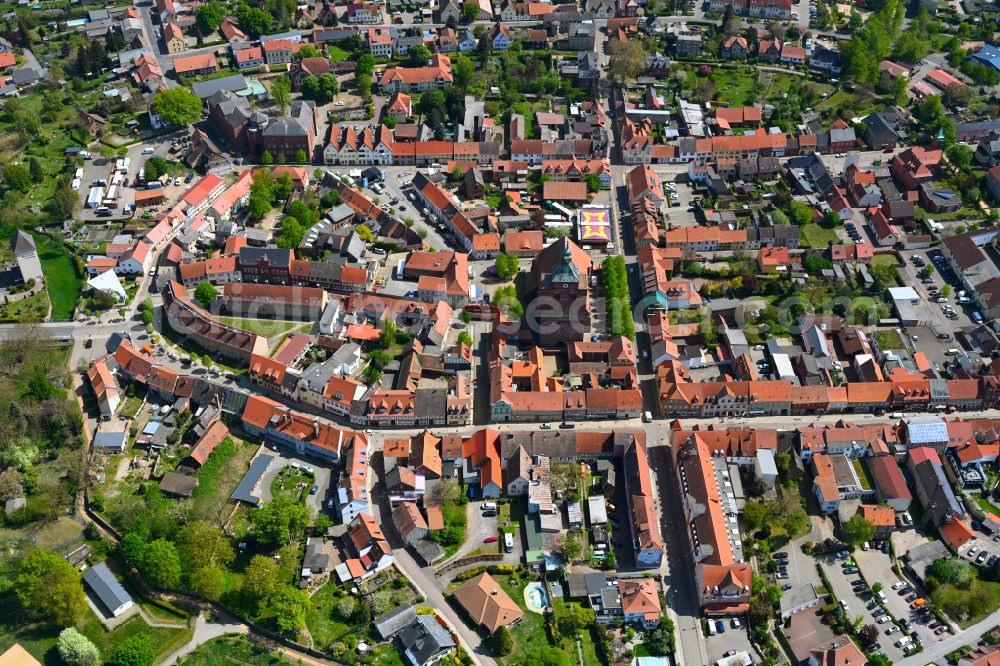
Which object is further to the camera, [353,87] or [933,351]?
[353,87]

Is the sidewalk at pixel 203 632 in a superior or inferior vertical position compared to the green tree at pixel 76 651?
inferior

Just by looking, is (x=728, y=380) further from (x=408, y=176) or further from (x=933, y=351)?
(x=408, y=176)

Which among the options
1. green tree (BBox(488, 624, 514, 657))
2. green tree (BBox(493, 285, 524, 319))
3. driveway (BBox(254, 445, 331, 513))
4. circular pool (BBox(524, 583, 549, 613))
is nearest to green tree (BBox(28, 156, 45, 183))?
driveway (BBox(254, 445, 331, 513))

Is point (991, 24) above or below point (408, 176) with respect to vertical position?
above

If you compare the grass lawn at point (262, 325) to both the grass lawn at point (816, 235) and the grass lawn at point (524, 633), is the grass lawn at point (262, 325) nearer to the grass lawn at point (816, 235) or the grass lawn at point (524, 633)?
the grass lawn at point (524, 633)

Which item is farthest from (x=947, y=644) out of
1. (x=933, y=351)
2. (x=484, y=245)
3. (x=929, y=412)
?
(x=484, y=245)

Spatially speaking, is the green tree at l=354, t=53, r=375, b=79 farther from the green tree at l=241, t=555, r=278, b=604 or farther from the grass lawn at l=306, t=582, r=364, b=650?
the grass lawn at l=306, t=582, r=364, b=650

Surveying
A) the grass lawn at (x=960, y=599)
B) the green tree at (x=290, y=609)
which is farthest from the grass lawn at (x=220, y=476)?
the grass lawn at (x=960, y=599)

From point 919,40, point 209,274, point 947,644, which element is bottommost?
point 947,644
